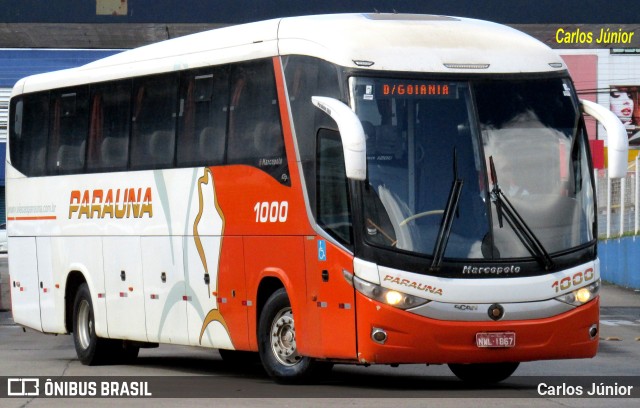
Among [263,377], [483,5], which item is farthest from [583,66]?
[263,377]

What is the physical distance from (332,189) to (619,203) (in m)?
23.9

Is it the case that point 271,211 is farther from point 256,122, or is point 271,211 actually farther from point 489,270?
point 489,270

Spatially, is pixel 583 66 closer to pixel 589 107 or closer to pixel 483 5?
pixel 483 5

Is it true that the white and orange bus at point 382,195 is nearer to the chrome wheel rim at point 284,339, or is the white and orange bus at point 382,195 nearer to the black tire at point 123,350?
the chrome wheel rim at point 284,339

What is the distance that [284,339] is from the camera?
14.2 metres

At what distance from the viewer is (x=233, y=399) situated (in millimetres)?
12781

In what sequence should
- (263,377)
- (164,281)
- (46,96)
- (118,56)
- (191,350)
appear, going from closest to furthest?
(263,377)
(164,281)
(118,56)
(46,96)
(191,350)

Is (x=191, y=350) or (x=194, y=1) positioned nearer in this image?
(x=191, y=350)

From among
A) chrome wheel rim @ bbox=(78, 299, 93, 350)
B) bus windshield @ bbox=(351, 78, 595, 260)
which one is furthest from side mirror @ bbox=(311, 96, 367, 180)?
chrome wheel rim @ bbox=(78, 299, 93, 350)

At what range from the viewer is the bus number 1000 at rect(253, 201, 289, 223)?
1407cm

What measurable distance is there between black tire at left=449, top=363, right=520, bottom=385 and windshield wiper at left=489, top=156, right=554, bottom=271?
1.97 meters

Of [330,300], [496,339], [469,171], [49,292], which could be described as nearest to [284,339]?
[330,300]

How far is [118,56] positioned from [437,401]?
7.50 meters

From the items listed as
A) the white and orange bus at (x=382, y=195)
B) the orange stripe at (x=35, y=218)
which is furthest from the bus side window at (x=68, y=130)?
the white and orange bus at (x=382, y=195)
